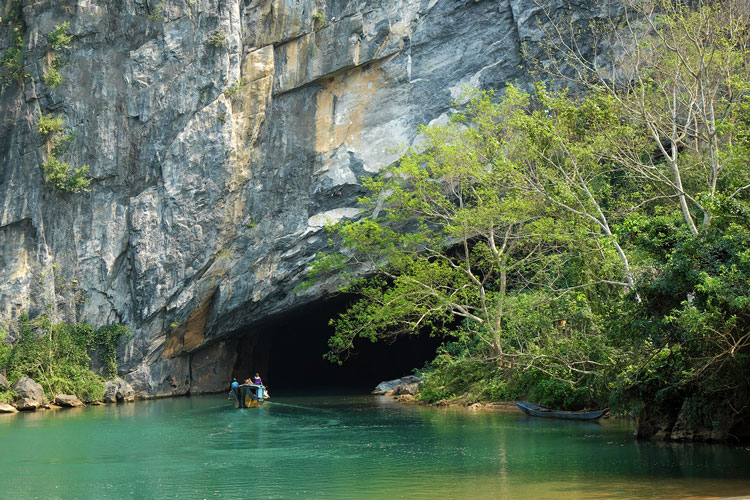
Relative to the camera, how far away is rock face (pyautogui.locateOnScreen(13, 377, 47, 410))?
2517 cm

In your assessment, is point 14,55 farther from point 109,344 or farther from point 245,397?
point 245,397

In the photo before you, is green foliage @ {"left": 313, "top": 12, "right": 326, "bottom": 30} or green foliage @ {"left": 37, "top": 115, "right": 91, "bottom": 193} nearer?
green foliage @ {"left": 313, "top": 12, "right": 326, "bottom": 30}

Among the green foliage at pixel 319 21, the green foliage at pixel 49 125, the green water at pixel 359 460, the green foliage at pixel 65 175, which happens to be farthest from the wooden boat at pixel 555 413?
the green foliage at pixel 49 125

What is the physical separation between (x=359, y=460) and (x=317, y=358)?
2867 cm

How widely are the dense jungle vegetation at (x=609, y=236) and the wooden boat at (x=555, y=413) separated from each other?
1.33 ft

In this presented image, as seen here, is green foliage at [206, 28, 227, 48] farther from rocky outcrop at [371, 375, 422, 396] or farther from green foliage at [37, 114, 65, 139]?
rocky outcrop at [371, 375, 422, 396]

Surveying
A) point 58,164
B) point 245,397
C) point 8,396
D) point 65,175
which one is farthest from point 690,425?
point 58,164

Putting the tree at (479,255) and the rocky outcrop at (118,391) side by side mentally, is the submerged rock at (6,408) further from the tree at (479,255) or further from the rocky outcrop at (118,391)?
the tree at (479,255)

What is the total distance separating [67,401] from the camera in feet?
86.1

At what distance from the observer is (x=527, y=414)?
19328 mm

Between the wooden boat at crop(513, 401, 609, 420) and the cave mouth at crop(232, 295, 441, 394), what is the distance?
50.1 feet

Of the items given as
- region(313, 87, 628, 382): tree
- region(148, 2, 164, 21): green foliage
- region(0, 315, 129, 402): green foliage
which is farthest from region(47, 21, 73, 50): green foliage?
region(313, 87, 628, 382): tree

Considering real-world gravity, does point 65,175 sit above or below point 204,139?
below

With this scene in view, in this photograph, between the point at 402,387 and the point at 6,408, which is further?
the point at 402,387
